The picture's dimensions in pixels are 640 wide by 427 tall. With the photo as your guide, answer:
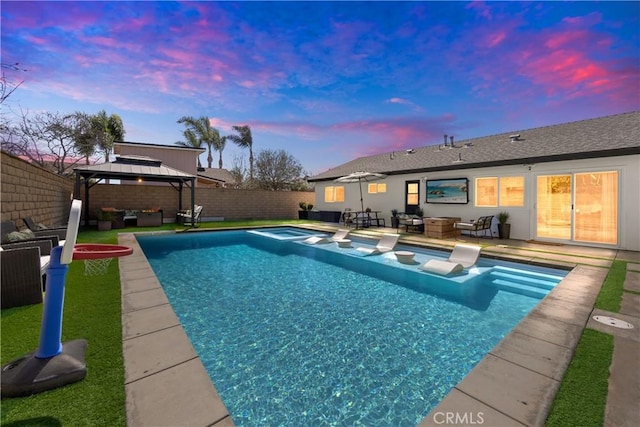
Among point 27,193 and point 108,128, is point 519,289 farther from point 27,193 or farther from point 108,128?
point 108,128

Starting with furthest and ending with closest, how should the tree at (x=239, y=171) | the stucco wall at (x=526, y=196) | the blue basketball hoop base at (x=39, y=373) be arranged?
the tree at (x=239, y=171)
the stucco wall at (x=526, y=196)
the blue basketball hoop base at (x=39, y=373)

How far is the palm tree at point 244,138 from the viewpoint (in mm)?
29250

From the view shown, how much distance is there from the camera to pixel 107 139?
81.3 ft

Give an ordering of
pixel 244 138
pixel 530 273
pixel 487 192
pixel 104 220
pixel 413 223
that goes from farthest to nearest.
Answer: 1. pixel 244 138
2. pixel 104 220
3. pixel 413 223
4. pixel 487 192
5. pixel 530 273

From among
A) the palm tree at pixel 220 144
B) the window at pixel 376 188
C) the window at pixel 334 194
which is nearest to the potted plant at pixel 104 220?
the window at pixel 334 194

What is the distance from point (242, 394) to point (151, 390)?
2.78 feet

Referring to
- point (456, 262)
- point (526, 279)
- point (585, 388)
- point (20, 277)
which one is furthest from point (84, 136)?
point (585, 388)

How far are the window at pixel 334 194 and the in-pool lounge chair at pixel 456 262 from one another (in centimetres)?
1061

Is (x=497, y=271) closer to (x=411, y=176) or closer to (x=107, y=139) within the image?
(x=411, y=176)

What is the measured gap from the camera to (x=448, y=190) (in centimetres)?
1184

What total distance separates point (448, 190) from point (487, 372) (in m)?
10.8

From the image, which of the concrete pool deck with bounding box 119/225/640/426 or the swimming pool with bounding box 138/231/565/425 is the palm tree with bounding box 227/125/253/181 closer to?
the swimming pool with bounding box 138/231/565/425

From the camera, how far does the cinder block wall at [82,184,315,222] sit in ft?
46.4

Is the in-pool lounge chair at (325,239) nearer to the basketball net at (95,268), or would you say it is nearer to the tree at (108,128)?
the basketball net at (95,268)
